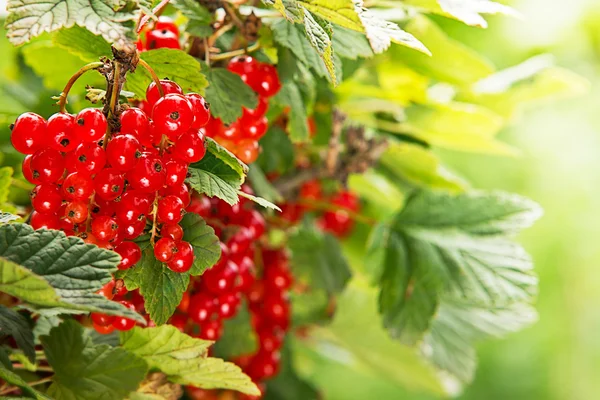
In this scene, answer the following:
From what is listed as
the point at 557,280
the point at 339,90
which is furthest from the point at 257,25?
the point at 557,280

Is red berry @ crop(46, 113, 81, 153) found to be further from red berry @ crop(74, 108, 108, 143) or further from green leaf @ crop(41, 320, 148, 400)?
green leaf @ crop(41, 320, 148, 400)

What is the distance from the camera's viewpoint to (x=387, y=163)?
0.66 metres

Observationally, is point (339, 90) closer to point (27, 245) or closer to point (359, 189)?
point (359, 189)

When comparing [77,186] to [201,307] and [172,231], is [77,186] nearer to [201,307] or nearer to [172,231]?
[172,231]

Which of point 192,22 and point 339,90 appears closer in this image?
point 192,22

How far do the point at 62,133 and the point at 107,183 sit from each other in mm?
32

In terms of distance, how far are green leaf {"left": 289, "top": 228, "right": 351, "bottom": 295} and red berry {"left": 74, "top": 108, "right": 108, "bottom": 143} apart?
33cm

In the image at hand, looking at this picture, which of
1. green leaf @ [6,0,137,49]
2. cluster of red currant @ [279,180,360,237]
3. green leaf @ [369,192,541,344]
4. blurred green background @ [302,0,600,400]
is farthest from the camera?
blurred green background @ [302,0,600,400]

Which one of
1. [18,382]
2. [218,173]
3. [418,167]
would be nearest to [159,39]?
[218,173]

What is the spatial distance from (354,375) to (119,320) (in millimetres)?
1021

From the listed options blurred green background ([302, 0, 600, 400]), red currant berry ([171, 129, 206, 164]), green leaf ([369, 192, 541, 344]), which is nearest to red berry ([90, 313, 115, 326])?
red currant berry ([171, 129, 206, 164])

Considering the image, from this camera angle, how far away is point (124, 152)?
31 cm

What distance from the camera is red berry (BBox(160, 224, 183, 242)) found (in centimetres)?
34

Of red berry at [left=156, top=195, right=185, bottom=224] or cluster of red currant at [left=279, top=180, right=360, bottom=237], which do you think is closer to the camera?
red berry at [left=156, top=195, right=185, bottom=224]
